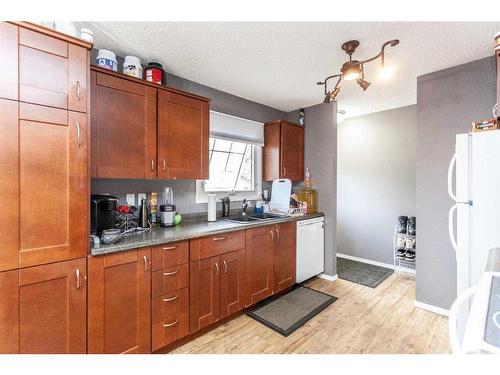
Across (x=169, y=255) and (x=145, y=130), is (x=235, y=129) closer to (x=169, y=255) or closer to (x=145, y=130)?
(x=145, y=130)

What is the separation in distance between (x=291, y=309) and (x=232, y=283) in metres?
0.75

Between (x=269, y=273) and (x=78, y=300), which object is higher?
(x=78, y=300)

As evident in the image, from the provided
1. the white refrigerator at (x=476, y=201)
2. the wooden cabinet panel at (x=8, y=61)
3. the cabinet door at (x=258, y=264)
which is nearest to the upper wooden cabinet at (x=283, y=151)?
the cabinet door at (x=258, y=264)

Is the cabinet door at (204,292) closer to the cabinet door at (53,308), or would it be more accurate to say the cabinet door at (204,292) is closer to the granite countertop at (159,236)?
the granite countertop at (159,236)

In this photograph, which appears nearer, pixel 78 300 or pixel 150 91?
pixel 78 300

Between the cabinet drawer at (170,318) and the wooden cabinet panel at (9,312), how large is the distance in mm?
722

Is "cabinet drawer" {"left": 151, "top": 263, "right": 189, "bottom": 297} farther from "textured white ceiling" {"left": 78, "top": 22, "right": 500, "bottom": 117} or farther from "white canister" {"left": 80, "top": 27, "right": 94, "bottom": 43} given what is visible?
"textured white ceiling" {"left": 78, "top": 22, "right": 500, "bottom": 117}

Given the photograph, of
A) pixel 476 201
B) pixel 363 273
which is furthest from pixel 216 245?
pixel 363 273

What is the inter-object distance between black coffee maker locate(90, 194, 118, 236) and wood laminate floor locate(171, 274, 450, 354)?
1133 mm

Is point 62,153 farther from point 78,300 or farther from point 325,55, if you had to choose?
point 325,55

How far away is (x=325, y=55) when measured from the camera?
2.00m
